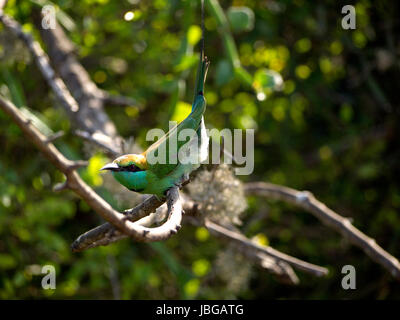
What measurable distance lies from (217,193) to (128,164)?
373 millimetres

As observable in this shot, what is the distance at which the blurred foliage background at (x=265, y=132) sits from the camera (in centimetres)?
254

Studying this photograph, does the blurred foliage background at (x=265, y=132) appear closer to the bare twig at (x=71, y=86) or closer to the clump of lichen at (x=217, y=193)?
the bare twig at (x=71, y=86)

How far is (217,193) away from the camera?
160 cm

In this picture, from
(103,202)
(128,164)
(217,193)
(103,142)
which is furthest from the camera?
(103,142)

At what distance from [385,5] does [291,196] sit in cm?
152

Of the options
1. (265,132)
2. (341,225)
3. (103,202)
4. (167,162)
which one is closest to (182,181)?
(167,162)

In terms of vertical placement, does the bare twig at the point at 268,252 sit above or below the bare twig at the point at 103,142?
below

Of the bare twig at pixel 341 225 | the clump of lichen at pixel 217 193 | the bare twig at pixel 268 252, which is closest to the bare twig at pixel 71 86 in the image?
the clump of lichen at pixel 217 193

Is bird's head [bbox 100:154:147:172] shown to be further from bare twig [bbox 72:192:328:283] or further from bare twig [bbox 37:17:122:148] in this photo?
bare twig [bbox 37:17:122:148]

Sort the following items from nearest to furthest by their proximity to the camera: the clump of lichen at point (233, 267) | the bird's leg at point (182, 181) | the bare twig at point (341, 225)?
the bird's leg at point (182, 181), the bare twig at point (341, 225), the clump of lichen at point (233, 267)

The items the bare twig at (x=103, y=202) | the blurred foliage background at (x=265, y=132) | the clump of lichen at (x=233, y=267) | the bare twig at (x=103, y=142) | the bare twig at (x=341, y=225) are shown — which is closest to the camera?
the bare twig at (x=103, y=202)

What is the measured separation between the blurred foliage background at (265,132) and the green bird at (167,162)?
97 centimetres

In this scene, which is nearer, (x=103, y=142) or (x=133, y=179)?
(x=133, y=179)

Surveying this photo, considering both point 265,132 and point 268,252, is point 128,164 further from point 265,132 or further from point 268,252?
point 265,132
